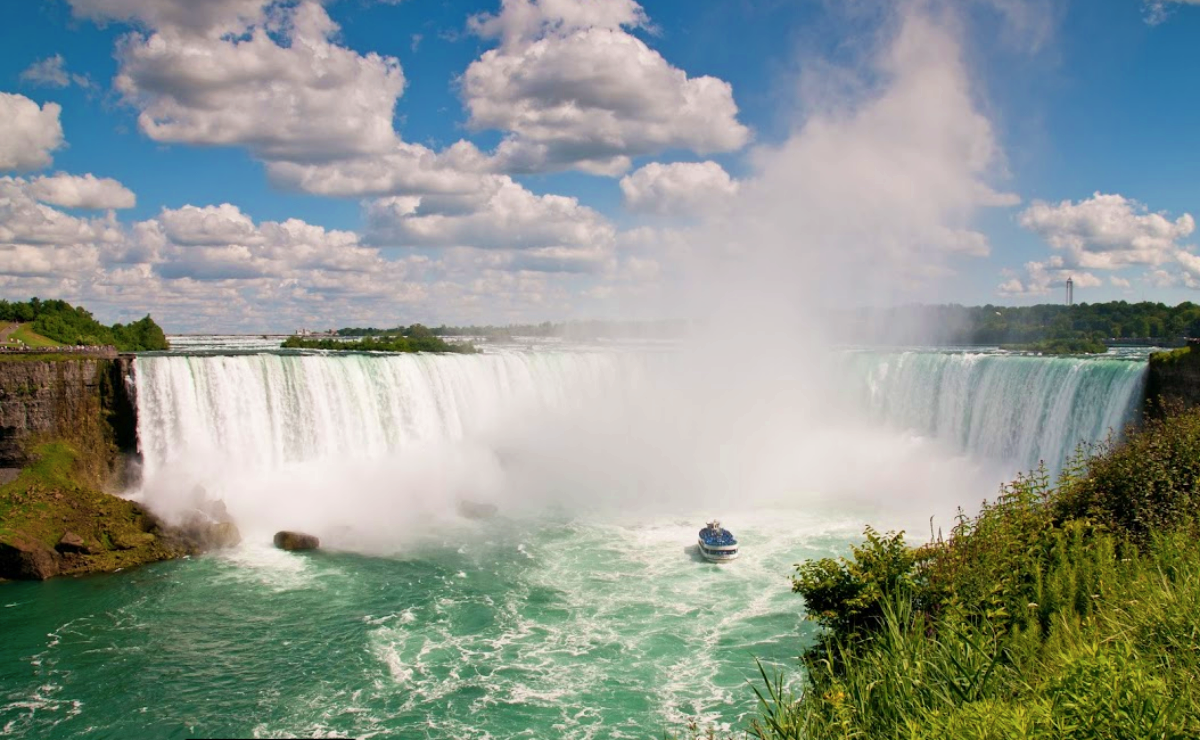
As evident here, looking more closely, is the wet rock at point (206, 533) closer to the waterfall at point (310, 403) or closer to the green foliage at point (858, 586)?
the waterfall at point (310, 403)

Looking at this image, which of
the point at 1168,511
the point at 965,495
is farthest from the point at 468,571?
the point at 965,495

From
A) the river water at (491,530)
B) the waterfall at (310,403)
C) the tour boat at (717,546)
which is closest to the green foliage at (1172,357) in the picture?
the river water at (491,530)

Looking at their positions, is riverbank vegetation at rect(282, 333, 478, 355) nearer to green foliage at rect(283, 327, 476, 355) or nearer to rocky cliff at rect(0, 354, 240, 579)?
green foliage at rect(283, 327, 476, 355)

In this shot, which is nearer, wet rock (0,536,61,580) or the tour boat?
wet rock (0,536,61,580)

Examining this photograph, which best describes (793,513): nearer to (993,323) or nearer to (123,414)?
(123,414)

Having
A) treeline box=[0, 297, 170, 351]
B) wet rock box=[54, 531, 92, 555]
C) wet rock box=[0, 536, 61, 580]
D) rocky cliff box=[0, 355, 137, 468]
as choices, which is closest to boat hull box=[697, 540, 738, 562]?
wet rock box=[54, 531, 92, 555]

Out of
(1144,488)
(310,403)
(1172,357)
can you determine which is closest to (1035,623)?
(1144,488)
